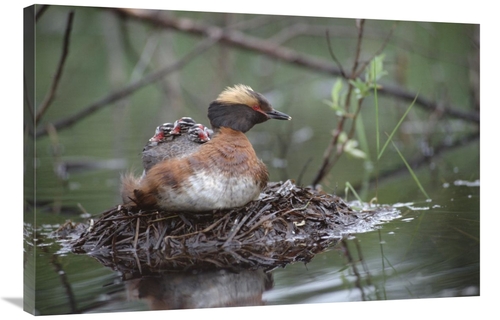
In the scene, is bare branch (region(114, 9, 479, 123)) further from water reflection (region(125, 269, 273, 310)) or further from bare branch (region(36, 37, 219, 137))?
water reflection (region(125, 269, 273, 310))

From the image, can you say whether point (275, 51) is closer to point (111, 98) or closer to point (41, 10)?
point (111, 98)

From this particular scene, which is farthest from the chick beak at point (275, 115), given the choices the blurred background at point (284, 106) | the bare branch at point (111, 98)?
the bare branch at point (111, 98)

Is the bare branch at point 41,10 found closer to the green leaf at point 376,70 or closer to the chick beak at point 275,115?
the chick beak at point 275,115

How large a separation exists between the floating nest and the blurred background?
1.07ft

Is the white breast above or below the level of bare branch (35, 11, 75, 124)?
below

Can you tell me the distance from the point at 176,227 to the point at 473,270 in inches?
102

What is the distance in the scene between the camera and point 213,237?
222 inches

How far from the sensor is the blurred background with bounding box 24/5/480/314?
598 cm

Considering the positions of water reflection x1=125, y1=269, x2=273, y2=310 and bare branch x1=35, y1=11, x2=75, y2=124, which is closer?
water reflection x1=125, y1=269, x2=273, y2=310

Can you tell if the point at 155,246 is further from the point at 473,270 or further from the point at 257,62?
the point at 257,62

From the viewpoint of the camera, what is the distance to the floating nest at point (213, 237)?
539 centimetres

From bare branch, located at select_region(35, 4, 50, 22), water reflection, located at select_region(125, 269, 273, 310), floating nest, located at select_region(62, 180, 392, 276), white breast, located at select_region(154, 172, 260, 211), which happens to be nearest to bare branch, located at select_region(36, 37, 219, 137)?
floating nest, located at select_region(62, 180, 392, 276)

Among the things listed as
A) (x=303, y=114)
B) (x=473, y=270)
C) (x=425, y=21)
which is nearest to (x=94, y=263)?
(x=473, y=270)

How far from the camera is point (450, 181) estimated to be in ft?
27.1
